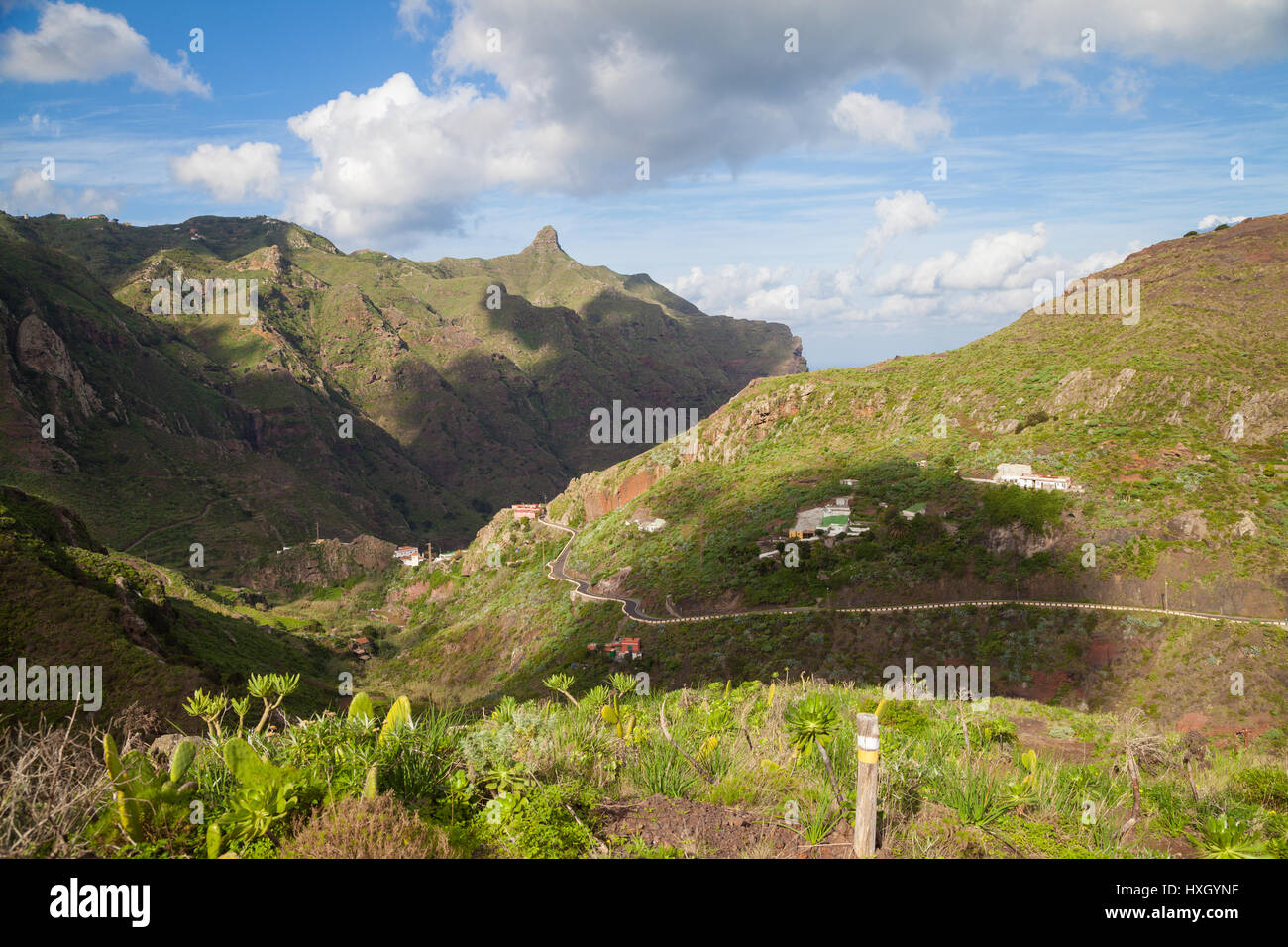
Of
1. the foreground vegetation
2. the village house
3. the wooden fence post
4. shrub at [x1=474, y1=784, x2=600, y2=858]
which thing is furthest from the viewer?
the village house

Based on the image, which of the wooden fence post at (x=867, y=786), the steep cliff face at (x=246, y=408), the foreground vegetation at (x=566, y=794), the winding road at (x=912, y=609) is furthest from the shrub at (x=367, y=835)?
the steep cliff face at (x=246, y=408)

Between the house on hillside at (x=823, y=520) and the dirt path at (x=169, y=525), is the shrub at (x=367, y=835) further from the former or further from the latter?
the dirt path at (x=169, y=525)

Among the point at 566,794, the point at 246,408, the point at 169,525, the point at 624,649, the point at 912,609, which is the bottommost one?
the point at 624,649

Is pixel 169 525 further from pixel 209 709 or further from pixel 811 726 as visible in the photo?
pixel 811 726

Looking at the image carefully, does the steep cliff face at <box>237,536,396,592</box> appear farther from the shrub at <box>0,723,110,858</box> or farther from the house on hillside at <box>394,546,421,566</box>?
the shrub at <box>0,723,110,858</box>

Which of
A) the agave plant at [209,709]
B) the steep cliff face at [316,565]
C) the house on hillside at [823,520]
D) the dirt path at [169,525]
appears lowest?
the steep cliff face at [316,565]

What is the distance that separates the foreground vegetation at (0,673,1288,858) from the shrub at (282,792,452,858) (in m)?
0.01

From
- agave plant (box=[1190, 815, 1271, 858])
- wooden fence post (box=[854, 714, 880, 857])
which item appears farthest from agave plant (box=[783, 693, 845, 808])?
agave plant (box=[1190, 815, 1271, 858])

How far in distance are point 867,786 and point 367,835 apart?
132 inches

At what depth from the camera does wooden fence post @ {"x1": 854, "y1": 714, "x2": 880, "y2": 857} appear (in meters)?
4.57

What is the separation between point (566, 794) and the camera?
219 inches

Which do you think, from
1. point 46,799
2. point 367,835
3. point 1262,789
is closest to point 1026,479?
point 1262,789

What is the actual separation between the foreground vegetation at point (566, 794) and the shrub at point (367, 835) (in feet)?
0.05

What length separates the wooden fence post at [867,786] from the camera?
180 inches
